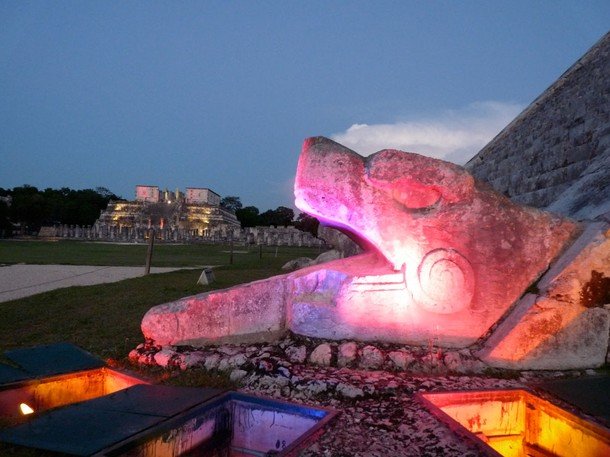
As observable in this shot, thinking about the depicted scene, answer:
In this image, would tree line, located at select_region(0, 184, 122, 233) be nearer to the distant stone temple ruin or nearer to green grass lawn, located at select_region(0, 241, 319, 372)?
the distant stone temple ruin

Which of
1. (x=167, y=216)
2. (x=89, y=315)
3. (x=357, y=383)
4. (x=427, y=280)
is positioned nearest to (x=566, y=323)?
(x=427, y=280)

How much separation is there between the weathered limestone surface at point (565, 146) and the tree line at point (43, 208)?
56.3 m

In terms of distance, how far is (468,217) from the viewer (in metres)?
4.00

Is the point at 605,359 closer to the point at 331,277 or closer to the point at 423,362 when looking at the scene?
the point at 423,362

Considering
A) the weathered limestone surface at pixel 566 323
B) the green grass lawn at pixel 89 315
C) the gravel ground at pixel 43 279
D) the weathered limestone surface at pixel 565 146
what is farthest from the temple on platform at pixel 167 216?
the weathered limestone surface at pixel 566 323

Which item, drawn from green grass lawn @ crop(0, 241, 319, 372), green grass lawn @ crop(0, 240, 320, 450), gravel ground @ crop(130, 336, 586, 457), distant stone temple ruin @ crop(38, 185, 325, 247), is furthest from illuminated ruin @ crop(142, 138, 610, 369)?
distant stone temple ruin @ crop(38, 185, 325, 247)

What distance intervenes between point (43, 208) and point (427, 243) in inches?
2674

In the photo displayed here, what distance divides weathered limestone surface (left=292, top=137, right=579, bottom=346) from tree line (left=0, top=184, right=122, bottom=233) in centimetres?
5721

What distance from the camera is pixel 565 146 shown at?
23.1 ft

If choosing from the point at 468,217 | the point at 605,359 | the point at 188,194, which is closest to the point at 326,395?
the point at 468,217

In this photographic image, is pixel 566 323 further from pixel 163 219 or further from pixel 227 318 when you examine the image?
pixel 163 219

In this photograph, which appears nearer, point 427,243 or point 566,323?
point 566,323

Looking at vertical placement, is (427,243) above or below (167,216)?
below

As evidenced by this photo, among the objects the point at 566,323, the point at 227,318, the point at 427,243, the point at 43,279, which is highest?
the point at 427,243
